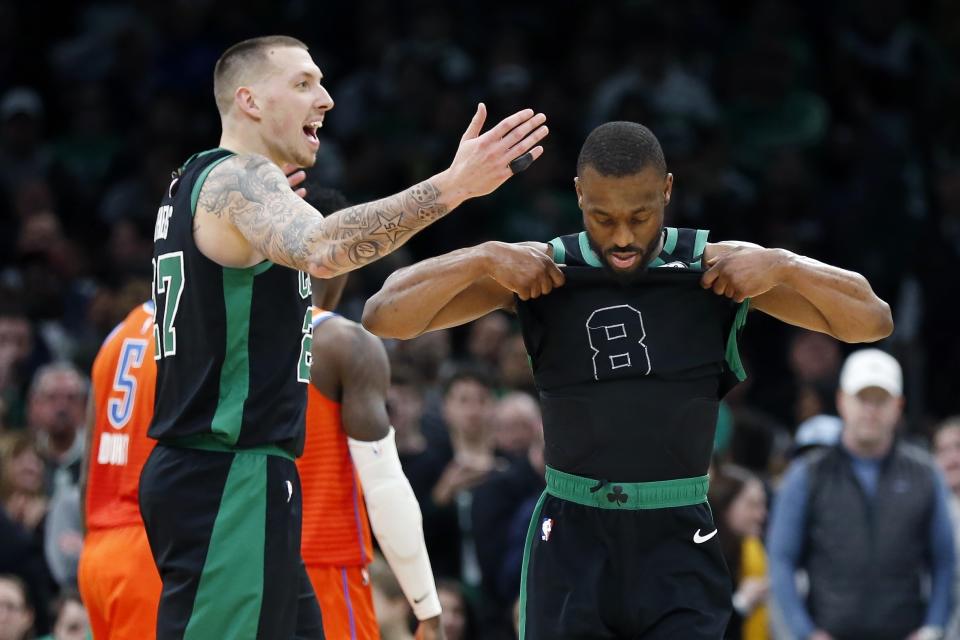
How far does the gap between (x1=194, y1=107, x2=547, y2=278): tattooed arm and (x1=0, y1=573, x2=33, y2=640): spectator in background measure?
4316mm

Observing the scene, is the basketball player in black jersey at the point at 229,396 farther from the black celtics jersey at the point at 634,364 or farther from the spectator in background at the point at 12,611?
the spectator in background at the point at 12,611

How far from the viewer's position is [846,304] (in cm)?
518

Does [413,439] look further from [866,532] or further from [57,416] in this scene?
[866,532]

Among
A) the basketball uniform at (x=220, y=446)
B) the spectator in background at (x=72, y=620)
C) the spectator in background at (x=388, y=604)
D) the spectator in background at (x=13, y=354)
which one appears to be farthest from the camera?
the spectator in background at (x=13, y=354)

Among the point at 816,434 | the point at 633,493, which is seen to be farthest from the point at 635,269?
the point at 816,434

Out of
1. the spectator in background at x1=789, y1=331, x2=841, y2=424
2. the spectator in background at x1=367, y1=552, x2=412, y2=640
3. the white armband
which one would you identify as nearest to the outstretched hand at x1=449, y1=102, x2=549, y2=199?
the white armband

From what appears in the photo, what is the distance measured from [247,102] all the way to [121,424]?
1.42 metres

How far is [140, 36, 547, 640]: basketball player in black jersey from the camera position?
16.8 ft

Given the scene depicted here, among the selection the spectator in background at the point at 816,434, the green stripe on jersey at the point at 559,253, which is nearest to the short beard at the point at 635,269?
the green stripe on jersey at the point at 559,253

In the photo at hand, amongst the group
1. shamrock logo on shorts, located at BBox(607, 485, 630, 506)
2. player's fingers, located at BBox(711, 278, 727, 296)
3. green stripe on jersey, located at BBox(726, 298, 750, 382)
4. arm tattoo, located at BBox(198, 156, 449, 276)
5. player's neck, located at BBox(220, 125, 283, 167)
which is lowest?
shamrock logo on shorts, located at BBox(607, 485, 630, 506)

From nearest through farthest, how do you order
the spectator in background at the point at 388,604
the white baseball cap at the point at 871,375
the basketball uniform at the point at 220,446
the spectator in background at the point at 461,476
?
the basketball uniform at the point at 220,446, the spectator in background at the point at 388,604, the white baseball cap at the point at 871,375, the spectator in background at the point at 461,476

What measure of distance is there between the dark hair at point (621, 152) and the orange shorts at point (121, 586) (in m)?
2.23

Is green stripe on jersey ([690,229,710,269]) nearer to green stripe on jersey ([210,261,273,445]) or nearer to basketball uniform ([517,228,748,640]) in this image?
basketball uniform ([517,228,748,640])

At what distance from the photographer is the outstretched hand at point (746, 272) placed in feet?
16.7
